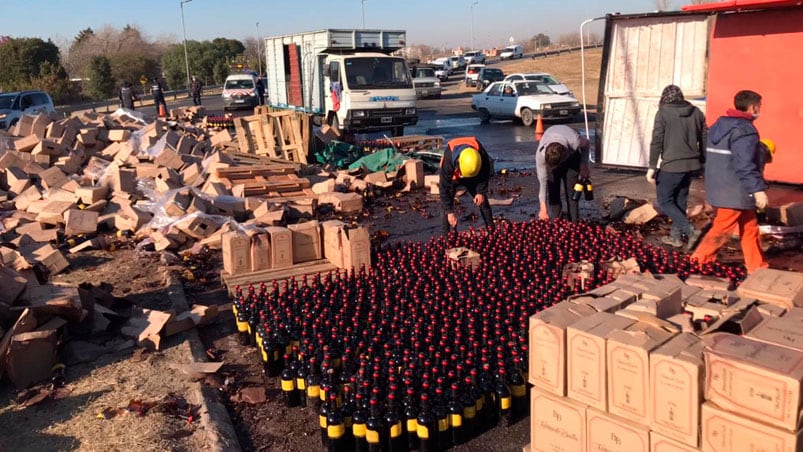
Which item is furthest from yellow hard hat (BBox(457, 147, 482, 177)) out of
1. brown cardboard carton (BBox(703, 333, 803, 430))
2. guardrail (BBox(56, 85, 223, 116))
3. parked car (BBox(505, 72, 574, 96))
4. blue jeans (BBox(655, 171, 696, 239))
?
guardrail (BBox(56, 85, 223, 116))

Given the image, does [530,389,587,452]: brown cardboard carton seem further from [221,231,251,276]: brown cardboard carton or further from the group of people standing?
[221,231,251,276]: brown cardboard carton

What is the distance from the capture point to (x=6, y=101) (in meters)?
21.4

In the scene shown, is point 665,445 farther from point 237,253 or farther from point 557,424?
point 237,253

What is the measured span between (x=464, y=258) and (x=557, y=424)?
137 inches

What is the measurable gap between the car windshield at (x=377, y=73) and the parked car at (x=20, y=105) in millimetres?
9880

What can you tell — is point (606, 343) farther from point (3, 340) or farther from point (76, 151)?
point (76, 151)

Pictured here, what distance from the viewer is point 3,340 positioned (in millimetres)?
5336

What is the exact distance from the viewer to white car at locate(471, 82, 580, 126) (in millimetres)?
22984

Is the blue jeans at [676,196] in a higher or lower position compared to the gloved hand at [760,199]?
lower

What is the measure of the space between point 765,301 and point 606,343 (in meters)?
1.31

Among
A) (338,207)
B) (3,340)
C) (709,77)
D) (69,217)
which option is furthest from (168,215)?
(709,77)

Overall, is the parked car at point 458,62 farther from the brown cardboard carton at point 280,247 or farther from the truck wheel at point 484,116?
the brown cardboard carton at point 280,247

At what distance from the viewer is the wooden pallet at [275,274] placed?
23.8 feet

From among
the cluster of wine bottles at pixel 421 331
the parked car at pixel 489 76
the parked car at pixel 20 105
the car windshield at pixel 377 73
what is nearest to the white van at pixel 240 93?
the parked car at pixel 20 105
